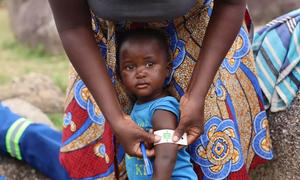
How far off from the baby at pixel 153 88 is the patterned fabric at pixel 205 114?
56 millimetres

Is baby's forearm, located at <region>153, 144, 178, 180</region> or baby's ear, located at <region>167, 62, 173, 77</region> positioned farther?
baby's ear, located at <region>167, 62, 173, 77</region>

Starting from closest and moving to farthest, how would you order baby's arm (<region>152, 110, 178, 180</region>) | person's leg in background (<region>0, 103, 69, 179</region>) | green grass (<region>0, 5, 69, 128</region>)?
baby's arm (<region>152, 110, 178, 180</region>), person's leg in background (<region>0, 103, 69, 179</region>), green grass (<region>0, 5, 69, 128</region>)

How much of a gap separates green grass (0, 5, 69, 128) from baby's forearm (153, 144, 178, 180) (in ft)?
12.6

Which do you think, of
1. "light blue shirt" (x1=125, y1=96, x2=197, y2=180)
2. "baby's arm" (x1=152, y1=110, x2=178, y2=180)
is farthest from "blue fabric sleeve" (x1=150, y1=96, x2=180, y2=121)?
"baby's arm" (x1=152, y1=110, x2=178, y2=180)

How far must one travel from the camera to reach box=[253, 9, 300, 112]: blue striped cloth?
245 cm

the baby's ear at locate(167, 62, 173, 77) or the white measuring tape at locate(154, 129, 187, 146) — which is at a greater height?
the baby's ear at locate(167, 62, 173, 77)

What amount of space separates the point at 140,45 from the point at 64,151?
684 millimetres

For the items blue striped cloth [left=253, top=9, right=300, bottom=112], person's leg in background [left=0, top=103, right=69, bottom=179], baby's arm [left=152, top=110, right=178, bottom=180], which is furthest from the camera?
person's leg in background [left=0, top=103, right=69, bottom=179]

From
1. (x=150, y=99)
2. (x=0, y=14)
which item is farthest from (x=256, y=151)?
(x=0, y=14)

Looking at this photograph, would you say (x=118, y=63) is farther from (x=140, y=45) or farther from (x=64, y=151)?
(x=64, y=151)

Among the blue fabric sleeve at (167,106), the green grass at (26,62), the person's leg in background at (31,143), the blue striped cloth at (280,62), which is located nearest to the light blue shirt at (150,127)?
the blue fabric sleeve at (167,106)

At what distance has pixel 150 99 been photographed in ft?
6.66

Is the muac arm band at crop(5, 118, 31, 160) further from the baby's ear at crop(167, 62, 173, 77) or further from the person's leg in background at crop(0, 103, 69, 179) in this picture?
the baby's ear at crop(167, 62, 173, 77)

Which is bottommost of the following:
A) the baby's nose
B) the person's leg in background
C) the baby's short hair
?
the person's leg in background
